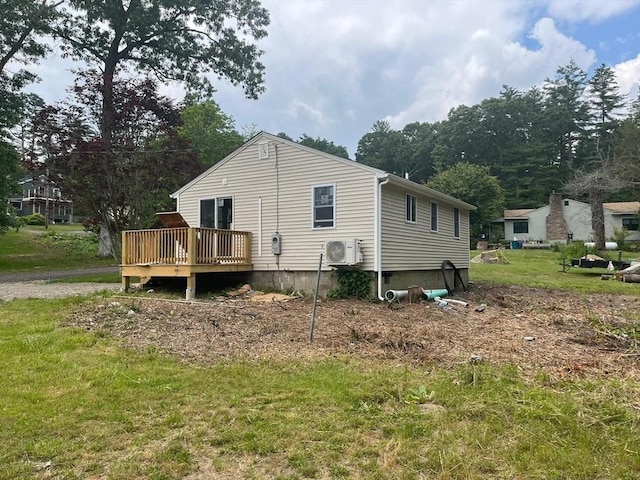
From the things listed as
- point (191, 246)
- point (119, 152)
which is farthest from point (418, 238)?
point (119, 152)

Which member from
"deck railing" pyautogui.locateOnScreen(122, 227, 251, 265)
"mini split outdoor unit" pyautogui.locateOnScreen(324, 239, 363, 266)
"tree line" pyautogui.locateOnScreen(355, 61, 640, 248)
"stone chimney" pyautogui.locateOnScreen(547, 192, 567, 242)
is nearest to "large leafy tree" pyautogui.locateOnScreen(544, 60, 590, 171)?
"tree line" pyautogui.locateOnScreen(355, 61, 640, 248)

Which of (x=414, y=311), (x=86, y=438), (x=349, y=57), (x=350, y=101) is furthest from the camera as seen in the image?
(x=350, y=101)

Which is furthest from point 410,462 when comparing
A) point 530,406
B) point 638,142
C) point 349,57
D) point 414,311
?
point 638,142

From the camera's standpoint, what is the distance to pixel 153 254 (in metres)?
10.9

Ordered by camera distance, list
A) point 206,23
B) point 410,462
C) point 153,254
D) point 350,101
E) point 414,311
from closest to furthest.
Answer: point 410,462
point 414,311
point 153,254
point 206,23
point 350,101

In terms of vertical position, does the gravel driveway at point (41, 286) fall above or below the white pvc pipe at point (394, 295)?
above

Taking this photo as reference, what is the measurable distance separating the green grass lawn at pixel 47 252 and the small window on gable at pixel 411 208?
15.3 m

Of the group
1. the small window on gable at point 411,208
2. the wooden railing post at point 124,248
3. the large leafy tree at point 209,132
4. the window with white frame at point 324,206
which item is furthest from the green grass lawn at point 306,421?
the large leafy tree at point 209,132

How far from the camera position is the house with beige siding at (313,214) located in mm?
10547

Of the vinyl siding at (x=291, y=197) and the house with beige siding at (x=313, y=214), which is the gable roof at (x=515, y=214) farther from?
the vinyl siding at (x=291, y=197)

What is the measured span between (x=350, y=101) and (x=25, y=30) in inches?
643

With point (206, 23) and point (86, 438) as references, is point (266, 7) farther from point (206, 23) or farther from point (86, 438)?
point (86, 438)

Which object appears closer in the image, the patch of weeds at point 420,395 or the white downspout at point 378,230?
the patch of weeds at point 420,395

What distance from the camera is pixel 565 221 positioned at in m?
36.5
